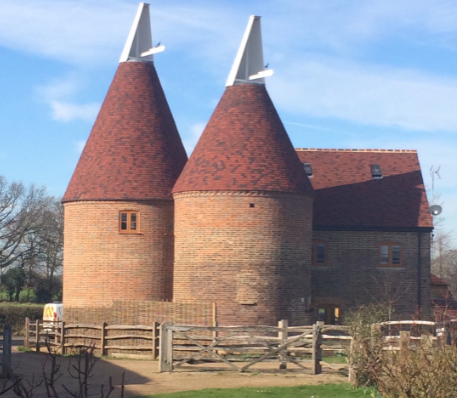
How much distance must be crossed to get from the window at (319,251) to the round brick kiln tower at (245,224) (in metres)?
3.99

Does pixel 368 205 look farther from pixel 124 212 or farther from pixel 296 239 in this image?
pixel 124 212

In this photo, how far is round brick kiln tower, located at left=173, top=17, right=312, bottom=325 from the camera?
89.0 ft

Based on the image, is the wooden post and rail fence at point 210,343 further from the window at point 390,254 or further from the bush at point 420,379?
the window at point 390,254

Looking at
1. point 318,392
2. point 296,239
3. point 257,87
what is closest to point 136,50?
point 257,87

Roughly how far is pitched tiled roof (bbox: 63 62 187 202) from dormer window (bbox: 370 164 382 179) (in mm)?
8773

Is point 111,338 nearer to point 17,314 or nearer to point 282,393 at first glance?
point 282,393

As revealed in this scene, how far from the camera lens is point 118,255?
2952 centimetres

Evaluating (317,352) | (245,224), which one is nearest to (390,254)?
(245,224)

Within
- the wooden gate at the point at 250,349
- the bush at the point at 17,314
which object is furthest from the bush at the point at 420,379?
the bush at the point at 17,314

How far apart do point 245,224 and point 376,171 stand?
10141 mm

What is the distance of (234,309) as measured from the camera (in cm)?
2702

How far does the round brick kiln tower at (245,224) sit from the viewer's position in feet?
89.0

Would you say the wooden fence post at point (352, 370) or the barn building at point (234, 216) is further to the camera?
the barn building at point (234, 216)

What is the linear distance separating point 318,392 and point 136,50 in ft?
61.4
